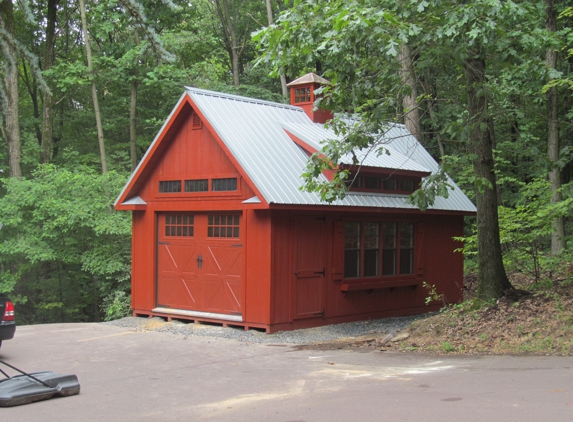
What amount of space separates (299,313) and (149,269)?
4162mm

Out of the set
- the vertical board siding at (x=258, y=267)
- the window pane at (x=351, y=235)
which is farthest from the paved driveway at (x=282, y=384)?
the window pane at (x=351, y=235)

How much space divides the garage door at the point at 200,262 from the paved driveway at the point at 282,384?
1992 mm

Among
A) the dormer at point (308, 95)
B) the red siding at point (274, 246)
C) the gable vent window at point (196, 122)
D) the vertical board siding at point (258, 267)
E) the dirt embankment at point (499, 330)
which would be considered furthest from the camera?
the dormer at point (308, 95)

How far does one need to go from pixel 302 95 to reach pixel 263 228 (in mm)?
5999

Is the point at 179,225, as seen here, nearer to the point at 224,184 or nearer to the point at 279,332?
the point at 224,184

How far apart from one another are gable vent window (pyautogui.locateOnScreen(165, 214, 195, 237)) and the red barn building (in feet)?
0.08

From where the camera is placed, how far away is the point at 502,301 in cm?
1186

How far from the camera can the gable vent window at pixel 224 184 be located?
45.3 feet

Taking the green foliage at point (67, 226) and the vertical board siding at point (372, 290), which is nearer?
the vertical board siding at point (372, 290)

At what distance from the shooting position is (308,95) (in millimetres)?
17781

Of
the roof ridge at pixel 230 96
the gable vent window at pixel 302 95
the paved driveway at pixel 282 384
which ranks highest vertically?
the gable vent window at pixel 302 95

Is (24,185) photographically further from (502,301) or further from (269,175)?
(502,301)

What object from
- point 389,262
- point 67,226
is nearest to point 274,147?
point 389,262

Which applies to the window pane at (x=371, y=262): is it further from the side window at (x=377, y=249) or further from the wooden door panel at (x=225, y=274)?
the wooden door panel at (x=225, y=274)
